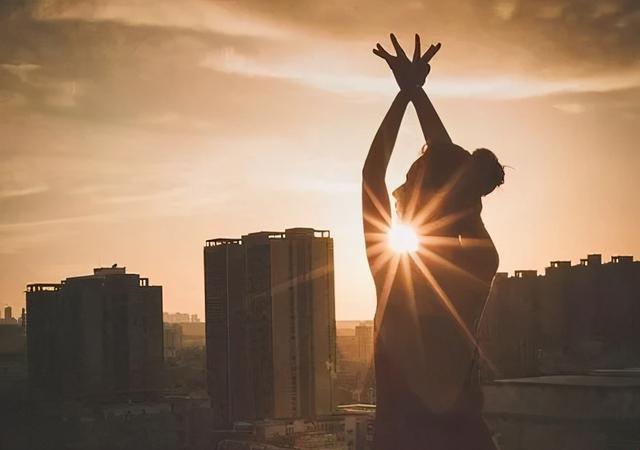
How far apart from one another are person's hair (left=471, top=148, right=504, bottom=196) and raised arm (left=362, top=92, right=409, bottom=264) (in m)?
0.19

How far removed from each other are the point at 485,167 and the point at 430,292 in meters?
0.28

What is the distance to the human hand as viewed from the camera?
89.8 inches

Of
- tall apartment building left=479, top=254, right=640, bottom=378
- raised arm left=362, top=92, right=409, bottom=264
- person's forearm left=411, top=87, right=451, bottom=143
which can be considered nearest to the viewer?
raised arm left=362, top=92, right=409, bottom=264

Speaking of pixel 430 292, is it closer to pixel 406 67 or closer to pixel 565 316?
pixel 406 67

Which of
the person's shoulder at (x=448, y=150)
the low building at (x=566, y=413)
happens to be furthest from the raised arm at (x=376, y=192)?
the low building at (x=566, y=413)

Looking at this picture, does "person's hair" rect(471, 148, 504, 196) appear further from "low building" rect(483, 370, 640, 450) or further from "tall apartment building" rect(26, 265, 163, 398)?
"tall apartment building" rect(26, 265, 163, 398)

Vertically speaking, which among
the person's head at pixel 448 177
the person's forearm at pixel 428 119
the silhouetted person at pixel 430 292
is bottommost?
the silhouetted person at pixel 430 292

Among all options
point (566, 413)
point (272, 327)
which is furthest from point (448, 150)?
point (272, 327)

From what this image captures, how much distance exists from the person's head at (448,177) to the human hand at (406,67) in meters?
0.14

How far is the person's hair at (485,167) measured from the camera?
2232 millimetres

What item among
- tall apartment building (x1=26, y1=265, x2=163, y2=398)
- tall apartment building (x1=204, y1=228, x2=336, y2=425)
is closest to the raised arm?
tall apartment building (x1=204, y1=228, x2=336, y2=425)

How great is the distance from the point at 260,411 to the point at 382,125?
35.3m

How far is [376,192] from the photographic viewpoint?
2.14 meters

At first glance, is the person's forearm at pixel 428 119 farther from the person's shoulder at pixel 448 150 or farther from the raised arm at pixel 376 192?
the raised arm at pixel 376 192
